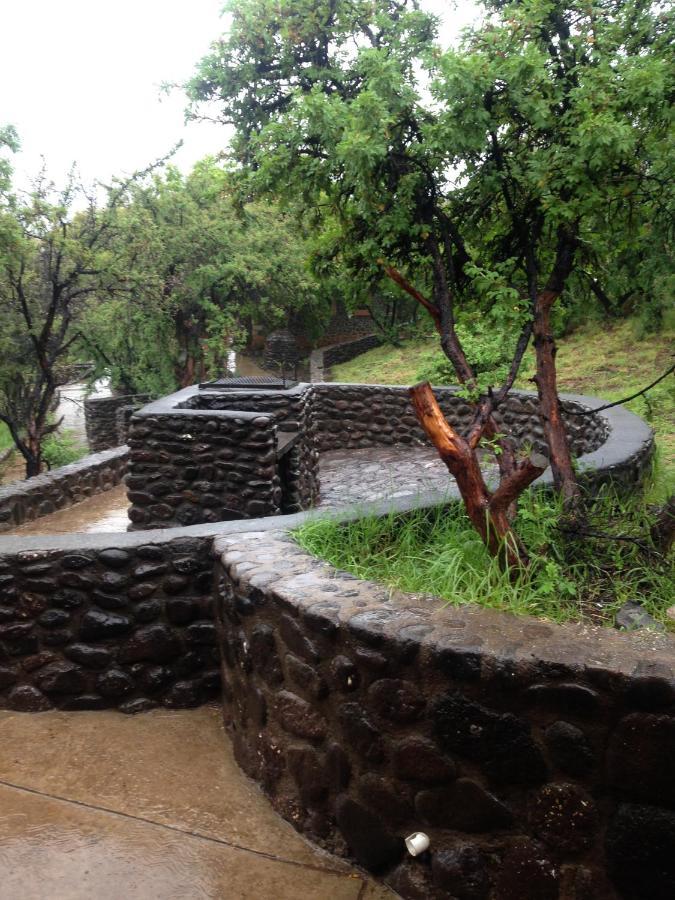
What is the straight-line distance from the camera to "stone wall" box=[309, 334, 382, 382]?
22.7 m

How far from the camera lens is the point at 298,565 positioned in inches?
111

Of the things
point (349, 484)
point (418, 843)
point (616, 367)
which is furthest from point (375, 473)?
point (418, 843)

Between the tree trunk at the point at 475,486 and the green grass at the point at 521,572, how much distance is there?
77 millimetres

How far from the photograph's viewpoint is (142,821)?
260 centimetres

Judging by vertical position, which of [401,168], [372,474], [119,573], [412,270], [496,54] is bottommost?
[372,474]

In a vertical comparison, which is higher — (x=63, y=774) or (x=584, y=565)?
(x=584, y=565)

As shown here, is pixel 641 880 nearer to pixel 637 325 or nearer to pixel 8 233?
pixel 8 233

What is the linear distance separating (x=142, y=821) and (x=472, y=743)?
1.37 meters

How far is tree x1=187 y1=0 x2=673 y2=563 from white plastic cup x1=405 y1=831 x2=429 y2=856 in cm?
100

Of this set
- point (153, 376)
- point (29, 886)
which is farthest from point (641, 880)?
point (153, 376)

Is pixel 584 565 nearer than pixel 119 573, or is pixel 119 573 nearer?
pixel 584 565

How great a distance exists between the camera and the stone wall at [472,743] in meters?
1.82

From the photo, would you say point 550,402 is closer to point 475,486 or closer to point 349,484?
point 475,486

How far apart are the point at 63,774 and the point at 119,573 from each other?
0.83 metres
